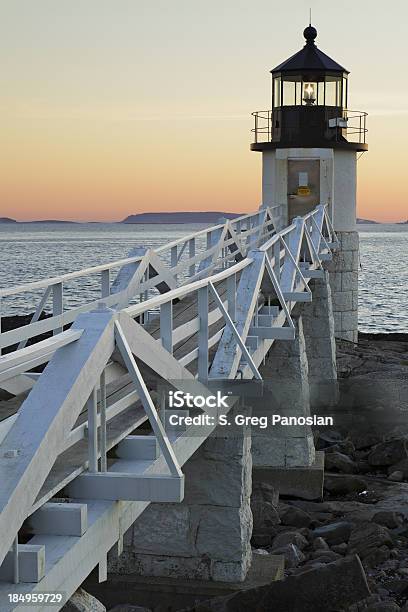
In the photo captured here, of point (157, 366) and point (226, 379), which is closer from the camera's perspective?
point (157, 366)

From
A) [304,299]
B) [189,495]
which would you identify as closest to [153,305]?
[189,495]

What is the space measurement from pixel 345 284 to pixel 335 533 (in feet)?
48.5

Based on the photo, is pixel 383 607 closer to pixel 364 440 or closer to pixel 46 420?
pixel 46 420

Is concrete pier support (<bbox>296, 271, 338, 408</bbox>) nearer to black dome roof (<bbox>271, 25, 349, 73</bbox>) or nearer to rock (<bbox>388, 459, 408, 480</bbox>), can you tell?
rock (<bbox>388, 459, 408, 480</bbox>)

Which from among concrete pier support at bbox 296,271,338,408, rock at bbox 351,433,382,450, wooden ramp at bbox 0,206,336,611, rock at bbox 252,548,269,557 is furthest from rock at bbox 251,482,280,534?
concrete pier support at bbox 296,271,338,408

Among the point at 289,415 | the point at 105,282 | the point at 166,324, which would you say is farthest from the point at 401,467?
the point at 166,324

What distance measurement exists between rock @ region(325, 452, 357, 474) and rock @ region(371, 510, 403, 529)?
304 cm

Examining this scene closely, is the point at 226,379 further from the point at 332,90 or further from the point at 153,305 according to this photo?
the point at 332,90

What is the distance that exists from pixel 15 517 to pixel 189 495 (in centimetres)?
534

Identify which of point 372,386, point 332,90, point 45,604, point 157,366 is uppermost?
point 332,90

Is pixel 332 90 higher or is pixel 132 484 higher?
pixel 332 90

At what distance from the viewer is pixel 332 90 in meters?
25.8

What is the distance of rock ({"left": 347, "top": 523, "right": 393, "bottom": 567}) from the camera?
1019 centimetres

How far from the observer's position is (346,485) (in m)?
13.6
